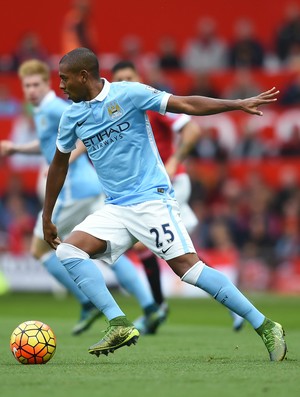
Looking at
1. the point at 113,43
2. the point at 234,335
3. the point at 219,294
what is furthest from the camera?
the point at 113,43

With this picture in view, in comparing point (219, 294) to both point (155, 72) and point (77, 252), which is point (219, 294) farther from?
point (155, 72)

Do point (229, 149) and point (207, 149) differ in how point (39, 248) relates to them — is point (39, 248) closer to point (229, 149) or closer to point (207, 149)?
point (207, 149)

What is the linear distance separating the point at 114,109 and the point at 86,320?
3.38 metres

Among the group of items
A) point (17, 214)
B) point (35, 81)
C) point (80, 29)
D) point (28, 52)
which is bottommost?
point (17, 214)

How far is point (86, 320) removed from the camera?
33.0ft

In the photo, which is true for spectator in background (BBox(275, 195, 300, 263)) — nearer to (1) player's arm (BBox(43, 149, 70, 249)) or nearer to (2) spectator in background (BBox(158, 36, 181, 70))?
(2) spectator in background (BBox(158, 36, 181, 70))

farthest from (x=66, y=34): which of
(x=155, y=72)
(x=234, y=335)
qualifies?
(x=234, y=335)

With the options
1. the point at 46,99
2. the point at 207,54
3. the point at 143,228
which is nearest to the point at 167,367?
the point at 143,228

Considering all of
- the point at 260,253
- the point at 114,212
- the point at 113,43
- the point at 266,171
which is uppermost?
the point at 113,43

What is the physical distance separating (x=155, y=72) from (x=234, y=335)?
28.7ft

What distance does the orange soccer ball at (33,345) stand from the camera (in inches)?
277

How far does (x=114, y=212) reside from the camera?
7.45 m

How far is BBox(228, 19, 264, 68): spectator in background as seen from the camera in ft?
66.0

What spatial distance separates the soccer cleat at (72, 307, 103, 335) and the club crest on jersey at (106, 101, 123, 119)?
10.6 feet
